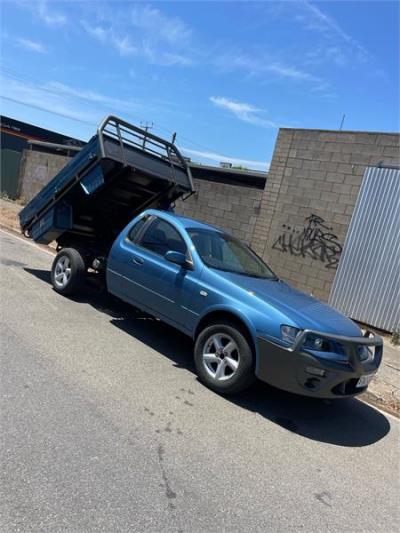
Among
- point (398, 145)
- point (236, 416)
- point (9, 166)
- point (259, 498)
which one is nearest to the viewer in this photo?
point (259, 498)

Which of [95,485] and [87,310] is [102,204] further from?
[95,485]

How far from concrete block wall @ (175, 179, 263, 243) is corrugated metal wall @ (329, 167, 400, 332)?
9.39 ft

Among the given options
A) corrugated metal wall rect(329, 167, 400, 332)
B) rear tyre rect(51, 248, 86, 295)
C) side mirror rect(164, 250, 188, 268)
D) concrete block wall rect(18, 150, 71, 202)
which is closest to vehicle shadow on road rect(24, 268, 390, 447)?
rear tyre rect(51, 248, 86, 295)

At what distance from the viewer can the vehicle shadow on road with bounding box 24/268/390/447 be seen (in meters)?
4.76

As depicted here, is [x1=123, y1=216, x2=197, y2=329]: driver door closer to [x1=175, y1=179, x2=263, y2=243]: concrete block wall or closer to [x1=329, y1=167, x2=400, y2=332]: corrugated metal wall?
[x1=329, y1=167, x2=400, y2=332]: corrugated metal wall

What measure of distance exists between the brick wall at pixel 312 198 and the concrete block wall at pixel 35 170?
1072 centimetres

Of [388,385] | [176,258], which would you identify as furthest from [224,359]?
[388,385]

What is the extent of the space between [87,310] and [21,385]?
289 cm

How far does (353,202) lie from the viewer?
1064 centimetres

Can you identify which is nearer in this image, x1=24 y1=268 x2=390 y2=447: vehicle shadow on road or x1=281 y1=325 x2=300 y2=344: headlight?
x1=281 y1=325 x2=300 y2=344: headlight

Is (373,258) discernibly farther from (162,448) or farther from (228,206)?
(162,448)

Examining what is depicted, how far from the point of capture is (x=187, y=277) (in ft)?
18.3

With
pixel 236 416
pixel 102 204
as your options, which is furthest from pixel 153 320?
pixel 236 416

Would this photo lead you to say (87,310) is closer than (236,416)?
No
